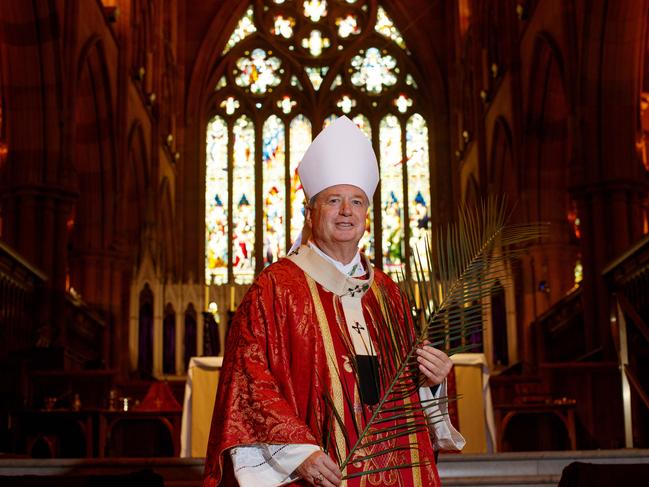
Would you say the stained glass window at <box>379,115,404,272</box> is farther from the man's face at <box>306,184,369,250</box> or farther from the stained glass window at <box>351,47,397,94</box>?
the man's face at <box>306,184,369,250</box>

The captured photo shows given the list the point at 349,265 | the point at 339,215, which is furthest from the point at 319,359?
the point at 339,215

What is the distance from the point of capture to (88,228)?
51.6ft

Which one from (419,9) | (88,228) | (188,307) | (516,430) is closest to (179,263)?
(188,307)

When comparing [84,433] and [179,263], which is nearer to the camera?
[84,433]

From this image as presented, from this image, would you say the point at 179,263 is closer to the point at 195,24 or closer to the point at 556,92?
the point at 195,24

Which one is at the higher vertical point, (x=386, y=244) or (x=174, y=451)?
(x=386, y=244)

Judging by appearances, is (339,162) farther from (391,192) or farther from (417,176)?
(417,176)

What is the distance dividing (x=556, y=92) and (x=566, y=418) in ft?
25.0

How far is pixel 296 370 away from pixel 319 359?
72 mm

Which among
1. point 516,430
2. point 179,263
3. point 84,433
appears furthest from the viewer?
point 179,263

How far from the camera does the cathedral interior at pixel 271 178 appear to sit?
9594 millimetres

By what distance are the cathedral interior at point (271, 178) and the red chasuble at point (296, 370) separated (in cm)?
42

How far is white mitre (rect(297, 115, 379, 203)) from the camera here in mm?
2914

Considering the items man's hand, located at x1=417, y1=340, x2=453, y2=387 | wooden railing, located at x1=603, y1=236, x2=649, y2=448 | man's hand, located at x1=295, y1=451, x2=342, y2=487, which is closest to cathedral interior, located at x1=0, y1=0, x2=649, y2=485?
wooden railing, located at x1=603, y1=236, x2=649, y2=448
